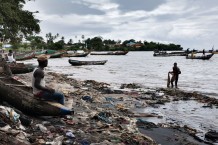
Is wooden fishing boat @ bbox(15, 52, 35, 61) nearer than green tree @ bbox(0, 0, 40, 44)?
No

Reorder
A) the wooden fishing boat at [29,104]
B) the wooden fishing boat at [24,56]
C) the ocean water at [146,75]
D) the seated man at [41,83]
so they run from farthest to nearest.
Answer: the wooden fishing boat at [24,56], the ocean water at [146,75], the wooden fishing boat at [29,104], the seated man at [41,83]

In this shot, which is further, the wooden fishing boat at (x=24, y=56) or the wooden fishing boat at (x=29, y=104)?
the wooden fishing boat at (x=24, y=56)

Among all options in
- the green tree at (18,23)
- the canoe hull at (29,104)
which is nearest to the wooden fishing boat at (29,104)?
the canoe hull at (29,104)

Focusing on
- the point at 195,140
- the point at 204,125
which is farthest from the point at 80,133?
the point at 204,125

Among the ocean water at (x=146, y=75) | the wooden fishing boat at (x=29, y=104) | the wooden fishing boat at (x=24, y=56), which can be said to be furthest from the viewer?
the wooden fishing boat at (x=24, y=56)

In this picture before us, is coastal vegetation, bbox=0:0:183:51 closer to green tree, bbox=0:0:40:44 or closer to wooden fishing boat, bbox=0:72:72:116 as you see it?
green tree, bbox=0:0:40:44

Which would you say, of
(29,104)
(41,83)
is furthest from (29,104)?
(41,83)

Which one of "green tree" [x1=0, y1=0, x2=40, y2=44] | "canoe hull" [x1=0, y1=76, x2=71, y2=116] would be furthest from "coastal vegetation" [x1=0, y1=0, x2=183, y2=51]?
"canoe hull" [x1=0, y1=76, x2=71, y2=116]

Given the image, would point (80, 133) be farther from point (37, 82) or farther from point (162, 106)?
point (162, 106)

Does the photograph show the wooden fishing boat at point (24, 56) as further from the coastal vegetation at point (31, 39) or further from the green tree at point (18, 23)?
the green tree at point (18, 23)

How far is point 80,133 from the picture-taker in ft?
26.1

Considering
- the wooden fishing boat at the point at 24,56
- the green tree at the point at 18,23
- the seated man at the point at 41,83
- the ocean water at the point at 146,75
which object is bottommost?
the ocean water at the point at 146,75

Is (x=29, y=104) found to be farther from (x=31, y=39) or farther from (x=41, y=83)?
(x=31, y=39)

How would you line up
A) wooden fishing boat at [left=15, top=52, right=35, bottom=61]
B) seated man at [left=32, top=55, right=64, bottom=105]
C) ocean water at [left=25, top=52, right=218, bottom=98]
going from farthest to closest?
wooden fishing boat at [left=15, top=52, right=35, bottom=61] → ocean water at [left=25, top=52, right=218, bottom=98] → seated man at [left=32, top=55, right=64, bottom=105]
